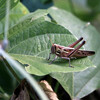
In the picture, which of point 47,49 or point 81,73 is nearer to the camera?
point 47,49

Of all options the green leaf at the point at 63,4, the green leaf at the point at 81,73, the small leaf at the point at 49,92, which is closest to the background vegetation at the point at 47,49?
the green leaf at the point at 81,73

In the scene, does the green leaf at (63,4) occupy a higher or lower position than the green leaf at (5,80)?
lower

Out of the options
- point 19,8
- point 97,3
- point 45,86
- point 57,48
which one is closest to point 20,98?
point 45,86

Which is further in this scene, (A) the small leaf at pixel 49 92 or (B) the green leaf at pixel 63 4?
(B) the green leaf at pixel 63 4

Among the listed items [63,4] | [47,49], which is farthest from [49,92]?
[63,4]

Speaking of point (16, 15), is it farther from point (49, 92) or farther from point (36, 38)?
point (49, 92)

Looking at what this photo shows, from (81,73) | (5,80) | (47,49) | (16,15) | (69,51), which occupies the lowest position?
(81,73)

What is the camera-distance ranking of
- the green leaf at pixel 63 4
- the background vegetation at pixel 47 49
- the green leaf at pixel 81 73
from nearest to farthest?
the background vegetation at pixel 47 49 → the green leaf at pixel 81 73 → the green leaf at pixel 63 4

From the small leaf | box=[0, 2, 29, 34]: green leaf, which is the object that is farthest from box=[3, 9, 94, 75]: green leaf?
box=[0, 2, 29, 34]: green leaf

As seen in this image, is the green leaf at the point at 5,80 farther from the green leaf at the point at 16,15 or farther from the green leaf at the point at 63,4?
the green leaf at the point at 63,4
